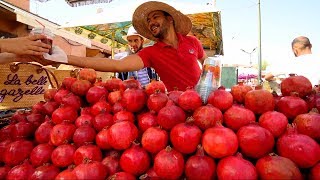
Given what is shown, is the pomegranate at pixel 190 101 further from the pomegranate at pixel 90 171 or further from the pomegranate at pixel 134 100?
the pomegranate at pixel 90 171

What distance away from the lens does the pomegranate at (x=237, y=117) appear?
4.61 feet

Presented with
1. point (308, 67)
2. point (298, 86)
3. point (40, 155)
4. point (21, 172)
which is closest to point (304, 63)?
point (308, 67)

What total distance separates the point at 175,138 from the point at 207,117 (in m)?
0.20

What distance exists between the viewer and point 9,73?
122 inches

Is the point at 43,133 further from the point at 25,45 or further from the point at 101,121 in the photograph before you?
the point at 25,45

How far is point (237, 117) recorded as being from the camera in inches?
55.8

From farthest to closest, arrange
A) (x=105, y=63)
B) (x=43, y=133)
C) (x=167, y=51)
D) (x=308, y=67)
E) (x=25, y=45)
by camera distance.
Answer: (x=308, y=67), (x=167, y=51), (x=105, y=63), (x=25, y=45), (x=43, y=133)

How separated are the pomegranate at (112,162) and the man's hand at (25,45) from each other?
1.08 metres

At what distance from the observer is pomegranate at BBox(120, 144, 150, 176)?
1373mm

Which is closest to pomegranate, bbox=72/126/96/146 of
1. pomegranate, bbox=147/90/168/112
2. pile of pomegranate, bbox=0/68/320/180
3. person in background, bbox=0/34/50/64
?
pile of pomegranate, bbox=0/68/320/180

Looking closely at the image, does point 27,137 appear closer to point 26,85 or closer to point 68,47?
point 26,85

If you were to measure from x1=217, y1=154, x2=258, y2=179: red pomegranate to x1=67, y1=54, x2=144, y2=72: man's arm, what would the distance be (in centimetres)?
160

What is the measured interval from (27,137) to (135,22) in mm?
1888

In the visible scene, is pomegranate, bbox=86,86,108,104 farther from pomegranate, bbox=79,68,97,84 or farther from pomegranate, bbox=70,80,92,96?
pomegranate, bbox=79,68,97,84
